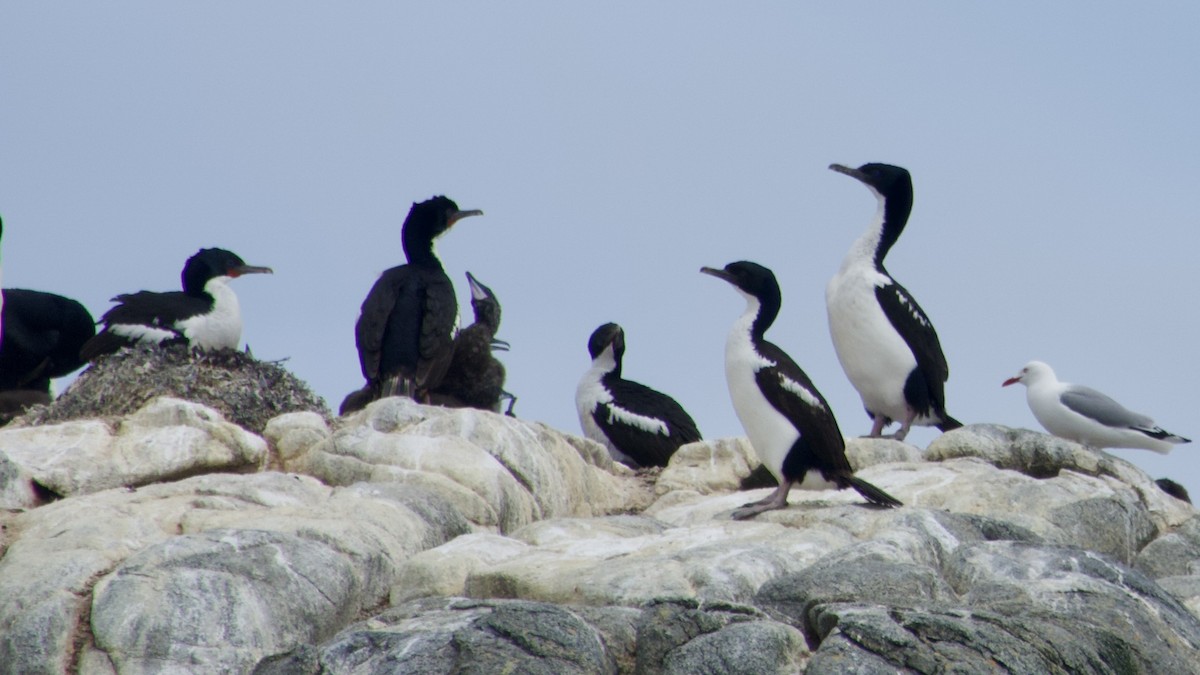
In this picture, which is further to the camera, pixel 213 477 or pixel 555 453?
pixel 555 453

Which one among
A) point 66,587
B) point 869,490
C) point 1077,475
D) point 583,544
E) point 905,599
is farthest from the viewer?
point 1077,475

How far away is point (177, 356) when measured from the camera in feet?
46.0

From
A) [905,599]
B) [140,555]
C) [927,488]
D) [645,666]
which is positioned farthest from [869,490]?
[140,555]

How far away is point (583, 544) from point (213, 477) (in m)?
2.51

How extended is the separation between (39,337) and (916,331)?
8.00 meters

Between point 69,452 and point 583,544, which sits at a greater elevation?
point 69,452

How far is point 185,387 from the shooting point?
44.2 ft

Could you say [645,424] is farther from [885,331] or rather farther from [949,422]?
[949,422]

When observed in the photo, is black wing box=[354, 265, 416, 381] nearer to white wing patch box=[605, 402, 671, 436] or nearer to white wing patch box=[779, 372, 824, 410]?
white wing patch box=[605, 402, 671, 436]

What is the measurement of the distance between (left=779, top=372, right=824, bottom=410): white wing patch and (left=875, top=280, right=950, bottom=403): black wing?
4244 millimetres

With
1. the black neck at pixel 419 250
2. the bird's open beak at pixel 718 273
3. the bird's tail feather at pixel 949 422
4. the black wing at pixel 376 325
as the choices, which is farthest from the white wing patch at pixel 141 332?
the bird's tail feather at pixel 949 422

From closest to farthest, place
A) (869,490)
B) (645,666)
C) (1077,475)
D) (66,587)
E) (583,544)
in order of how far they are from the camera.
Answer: (645,666)
(66,587)
(583,544)
(869,490)
(1077,475)

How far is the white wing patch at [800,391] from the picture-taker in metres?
11.4

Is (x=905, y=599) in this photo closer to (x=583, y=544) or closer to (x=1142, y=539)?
(x=583, y=544)
